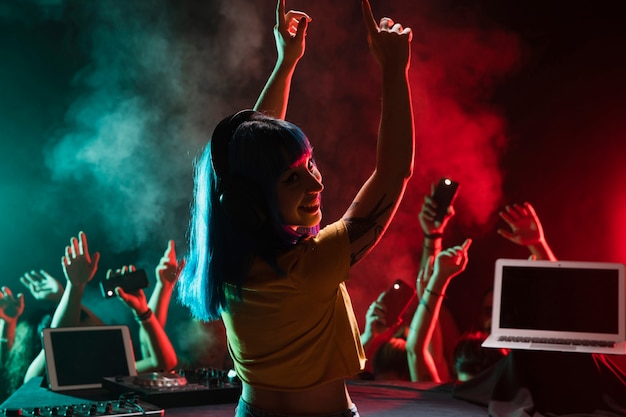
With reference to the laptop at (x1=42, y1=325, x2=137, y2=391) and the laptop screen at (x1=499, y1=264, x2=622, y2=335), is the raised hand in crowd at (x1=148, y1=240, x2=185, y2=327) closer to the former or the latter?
the laptop at (x1=42, y1=325, x2=137, y2=391)

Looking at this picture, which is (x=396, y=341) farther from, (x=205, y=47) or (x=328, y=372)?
(x=328, y=372)

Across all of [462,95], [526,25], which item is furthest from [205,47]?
[526,25]

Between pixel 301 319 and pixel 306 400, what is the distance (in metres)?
0.16

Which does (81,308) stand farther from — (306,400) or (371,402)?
(306,400)

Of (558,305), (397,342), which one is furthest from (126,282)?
(558,305)

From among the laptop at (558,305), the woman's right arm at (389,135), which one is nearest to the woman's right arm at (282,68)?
the woman's right arm at (389,135)

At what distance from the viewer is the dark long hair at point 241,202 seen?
1.31 m

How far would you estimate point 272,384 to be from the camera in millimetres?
1369

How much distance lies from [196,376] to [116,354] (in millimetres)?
396

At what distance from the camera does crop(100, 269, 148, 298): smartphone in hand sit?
13.2 feet

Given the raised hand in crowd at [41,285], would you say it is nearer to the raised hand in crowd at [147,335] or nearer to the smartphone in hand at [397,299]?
the raised hand in crowd at [147,335]

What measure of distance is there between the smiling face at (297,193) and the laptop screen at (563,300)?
1964mm

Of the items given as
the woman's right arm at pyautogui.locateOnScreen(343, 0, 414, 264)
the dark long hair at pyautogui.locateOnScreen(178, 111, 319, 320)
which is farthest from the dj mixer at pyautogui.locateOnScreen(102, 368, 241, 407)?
the woman's right arm at pyautogui.locateOnScreen(343, 0, 414, 264)

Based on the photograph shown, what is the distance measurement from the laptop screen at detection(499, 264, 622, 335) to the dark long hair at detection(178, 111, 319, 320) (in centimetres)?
196
